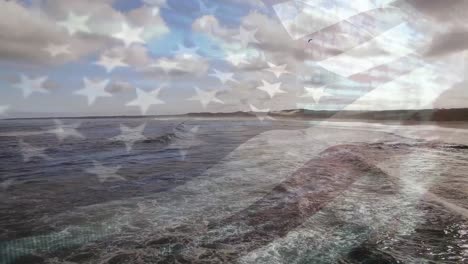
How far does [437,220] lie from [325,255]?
277cm

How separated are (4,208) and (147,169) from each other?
538 centimetres

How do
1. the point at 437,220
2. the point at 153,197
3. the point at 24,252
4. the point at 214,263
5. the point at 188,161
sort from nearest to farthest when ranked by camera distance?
the point at 214,263
the point at 24,252
the point at 437,220
the point at 153,197
the point at 188,161

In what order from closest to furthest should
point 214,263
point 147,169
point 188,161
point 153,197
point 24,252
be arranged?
point 214,263, point 24,252, point 153,197, point 147,169, point 188,161

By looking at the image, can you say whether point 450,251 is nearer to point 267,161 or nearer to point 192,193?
point 192,193

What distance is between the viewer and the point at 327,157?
563 inches

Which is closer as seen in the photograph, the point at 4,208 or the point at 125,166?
the point at 4,208

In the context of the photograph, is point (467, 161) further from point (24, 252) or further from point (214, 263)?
A: point (24, 252)

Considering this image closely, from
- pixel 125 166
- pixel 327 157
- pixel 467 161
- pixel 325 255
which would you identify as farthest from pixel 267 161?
pixel 325 255

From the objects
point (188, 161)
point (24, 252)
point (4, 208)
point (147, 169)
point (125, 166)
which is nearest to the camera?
point (24, 252)

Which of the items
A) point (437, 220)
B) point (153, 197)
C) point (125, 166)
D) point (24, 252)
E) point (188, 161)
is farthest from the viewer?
point (188, 161)

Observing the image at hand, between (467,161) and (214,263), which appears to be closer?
(214,263)

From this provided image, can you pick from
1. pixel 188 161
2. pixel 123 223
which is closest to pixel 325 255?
pixel 123 223

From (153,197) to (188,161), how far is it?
598cm

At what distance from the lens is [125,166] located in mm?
13203
